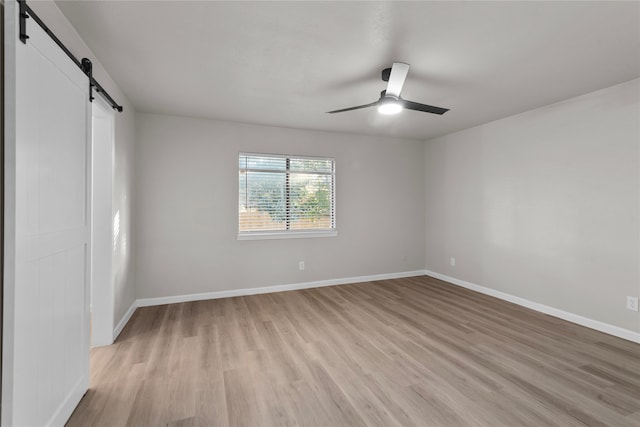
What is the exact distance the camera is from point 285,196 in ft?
14.6

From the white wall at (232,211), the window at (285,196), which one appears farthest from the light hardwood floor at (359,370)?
the window at (285,196)

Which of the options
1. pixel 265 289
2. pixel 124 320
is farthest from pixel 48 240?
pixel 265 289

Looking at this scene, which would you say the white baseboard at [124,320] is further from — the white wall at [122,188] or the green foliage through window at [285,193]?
the green foliage through window at [285,193]

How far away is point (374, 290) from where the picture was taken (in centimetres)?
445

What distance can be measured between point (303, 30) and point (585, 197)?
11.2 ft

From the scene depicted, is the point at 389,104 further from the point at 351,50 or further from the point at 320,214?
the point at 320,214

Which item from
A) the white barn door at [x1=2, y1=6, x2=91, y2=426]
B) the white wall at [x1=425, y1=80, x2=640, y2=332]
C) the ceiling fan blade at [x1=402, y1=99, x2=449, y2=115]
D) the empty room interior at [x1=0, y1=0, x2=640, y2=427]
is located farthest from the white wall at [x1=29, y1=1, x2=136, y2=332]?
the white wall at [x1=425, y1=80, x2=640, y2=332]

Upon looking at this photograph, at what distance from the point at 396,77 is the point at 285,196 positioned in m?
2.50

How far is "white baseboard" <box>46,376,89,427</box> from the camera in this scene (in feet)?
5.23

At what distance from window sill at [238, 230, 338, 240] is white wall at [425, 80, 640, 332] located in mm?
2139

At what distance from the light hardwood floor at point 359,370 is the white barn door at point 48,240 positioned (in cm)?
42

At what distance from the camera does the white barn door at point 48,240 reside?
1.27 m

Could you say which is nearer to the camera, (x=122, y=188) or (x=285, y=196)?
(x=122, y=188)

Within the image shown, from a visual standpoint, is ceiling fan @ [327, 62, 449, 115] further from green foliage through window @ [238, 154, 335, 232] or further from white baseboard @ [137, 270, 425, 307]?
white baseboard @ [137, 270, 425, 307]
